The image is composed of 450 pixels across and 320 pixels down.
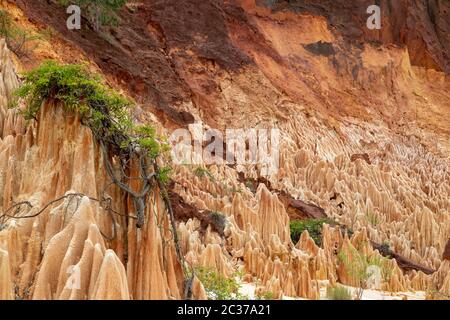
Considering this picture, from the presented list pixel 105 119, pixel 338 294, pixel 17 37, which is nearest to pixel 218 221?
pixel 338 294

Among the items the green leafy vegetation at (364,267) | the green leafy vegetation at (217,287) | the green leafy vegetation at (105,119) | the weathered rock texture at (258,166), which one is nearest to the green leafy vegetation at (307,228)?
the weathered rock texture at (258,166)

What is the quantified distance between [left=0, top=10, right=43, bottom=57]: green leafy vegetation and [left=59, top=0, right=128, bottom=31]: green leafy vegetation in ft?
12.7

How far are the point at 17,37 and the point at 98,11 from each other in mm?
5165

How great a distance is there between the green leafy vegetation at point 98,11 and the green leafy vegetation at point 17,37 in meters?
3.88

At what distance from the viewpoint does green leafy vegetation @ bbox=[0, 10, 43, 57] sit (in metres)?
16.2

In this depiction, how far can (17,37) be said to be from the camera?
55.7 feet

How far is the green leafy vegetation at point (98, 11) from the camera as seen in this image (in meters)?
21.4

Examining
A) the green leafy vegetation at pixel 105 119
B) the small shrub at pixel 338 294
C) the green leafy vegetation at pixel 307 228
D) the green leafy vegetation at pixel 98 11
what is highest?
the green leafy vegetation at pixel 98 11

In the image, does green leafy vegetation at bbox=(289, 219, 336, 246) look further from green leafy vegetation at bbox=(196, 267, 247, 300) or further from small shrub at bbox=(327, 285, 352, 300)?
green leafy vegetation at bbox=(196, 267, 247, 300)

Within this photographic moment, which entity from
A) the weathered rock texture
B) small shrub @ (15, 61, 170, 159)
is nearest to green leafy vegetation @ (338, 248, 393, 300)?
the weathered rock texture

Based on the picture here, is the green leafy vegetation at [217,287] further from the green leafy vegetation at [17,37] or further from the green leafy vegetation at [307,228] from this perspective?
the green leafy vegetation at [17,37]

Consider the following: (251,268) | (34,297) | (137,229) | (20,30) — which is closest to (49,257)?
(34,297)

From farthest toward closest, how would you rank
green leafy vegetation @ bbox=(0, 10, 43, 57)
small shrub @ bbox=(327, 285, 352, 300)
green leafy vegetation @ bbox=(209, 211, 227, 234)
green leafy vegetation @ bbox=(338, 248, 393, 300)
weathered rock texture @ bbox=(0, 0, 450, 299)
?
1. green leafy vegetation @ bbox=(0, 10, 43, 57)
2. green leafy vegetation @ bbox=(209, 211, 227, 234)
3. green leafy vegetation @ bbox=(338, 248, 393, 300)
4. small shrub @ bbox=(327, 285, 352, 300)
5. weathered rock texture @ bbox=(0, 0, 450, 299)

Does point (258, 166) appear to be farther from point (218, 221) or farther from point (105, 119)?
point (105, 119)
